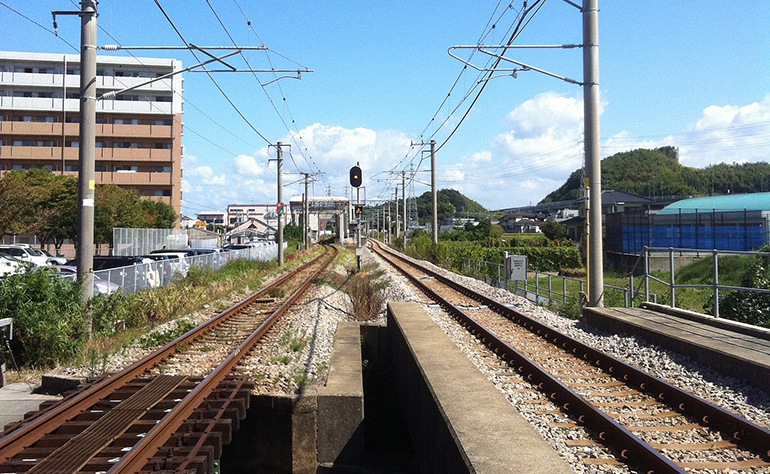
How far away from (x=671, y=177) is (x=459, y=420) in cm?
14287

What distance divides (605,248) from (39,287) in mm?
47599

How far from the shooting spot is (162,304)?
51.2 feet

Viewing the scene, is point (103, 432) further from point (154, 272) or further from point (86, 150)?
point (154, 272)

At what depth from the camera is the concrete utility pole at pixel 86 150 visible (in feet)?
40.3

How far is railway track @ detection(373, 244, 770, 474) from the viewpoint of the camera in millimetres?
5699

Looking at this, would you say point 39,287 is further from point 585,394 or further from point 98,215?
point 98,215

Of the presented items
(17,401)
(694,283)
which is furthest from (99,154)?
(17,401)

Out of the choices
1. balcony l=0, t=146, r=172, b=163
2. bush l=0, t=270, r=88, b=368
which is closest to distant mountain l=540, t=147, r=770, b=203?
balcony l=0, t=146, r=172, b=163

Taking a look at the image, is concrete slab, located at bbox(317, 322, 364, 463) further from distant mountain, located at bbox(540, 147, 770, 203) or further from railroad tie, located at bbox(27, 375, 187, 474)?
distant mountain, located at bbox(540, 147, 770, 203)

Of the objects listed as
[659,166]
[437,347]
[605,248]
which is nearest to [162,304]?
[437,347]

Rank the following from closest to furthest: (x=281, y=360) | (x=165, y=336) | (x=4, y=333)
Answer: (x=281, y=360), (x=4, y=333), (x=165, y=336)

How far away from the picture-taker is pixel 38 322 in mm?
10391

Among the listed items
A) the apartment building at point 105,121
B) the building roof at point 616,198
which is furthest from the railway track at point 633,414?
the building roof at point 616,198

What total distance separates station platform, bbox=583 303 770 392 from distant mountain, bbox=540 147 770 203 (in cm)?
10779
